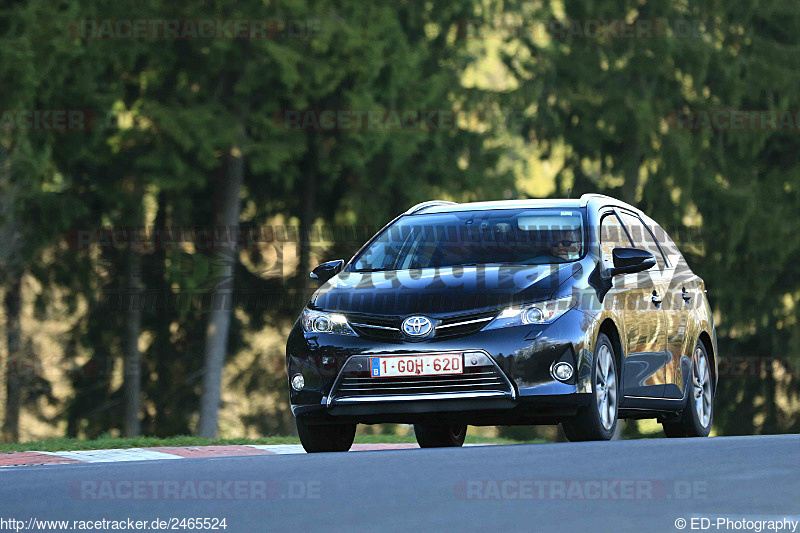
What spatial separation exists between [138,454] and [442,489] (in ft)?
17.2

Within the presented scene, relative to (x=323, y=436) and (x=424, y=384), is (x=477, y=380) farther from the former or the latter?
(x=323, y=436)

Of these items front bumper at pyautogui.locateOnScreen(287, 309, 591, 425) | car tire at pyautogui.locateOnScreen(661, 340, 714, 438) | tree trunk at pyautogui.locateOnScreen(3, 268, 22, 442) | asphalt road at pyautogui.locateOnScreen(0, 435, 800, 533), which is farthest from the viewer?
tree trunk at pyautogui.locateOnScreen(3, 268, 22, 442)

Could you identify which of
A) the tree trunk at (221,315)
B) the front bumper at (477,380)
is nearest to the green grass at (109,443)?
the front bumper at (477,380)

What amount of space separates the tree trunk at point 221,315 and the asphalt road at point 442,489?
683 inches

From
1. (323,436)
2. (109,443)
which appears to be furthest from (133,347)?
(323,436)

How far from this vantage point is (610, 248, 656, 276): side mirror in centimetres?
1124

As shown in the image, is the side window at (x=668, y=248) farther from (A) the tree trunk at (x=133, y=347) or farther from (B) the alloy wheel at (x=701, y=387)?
(A) the tree trunk at (x=133, y=347)

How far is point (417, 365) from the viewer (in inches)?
409

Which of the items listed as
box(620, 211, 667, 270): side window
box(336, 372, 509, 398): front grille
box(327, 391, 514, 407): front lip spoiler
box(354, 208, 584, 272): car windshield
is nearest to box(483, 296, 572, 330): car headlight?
box(336, 372, 509, 398): front grille

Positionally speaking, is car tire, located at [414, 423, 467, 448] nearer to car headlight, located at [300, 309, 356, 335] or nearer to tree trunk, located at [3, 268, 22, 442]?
car headlight, located at [300, 309, 356, 335]

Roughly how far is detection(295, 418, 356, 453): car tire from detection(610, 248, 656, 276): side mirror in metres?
2.27

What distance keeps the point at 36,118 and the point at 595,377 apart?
16287mm

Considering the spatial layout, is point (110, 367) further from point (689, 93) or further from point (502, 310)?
point (502, 310)

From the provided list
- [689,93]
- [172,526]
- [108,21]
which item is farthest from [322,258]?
[172,526]
